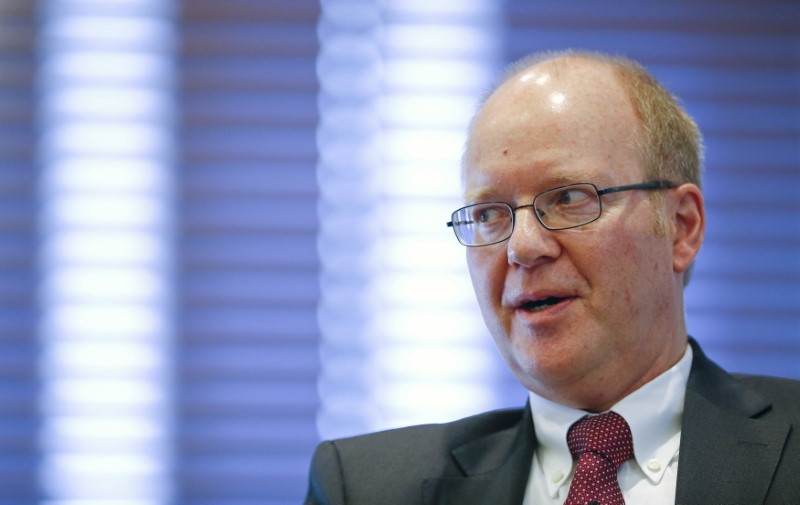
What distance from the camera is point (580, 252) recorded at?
179cm

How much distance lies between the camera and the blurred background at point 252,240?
278 centimetres

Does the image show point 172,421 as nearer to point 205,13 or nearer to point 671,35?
point 205,13

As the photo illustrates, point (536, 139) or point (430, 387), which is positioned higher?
point (536, 139)

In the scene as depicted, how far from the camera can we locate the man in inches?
70.3

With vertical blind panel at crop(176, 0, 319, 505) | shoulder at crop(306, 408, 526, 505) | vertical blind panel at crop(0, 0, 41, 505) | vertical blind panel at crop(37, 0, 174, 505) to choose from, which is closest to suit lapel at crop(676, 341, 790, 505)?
shoulder at crop(306, 408, 526, 505)

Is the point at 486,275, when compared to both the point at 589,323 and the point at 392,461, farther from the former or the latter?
the point at 392,461

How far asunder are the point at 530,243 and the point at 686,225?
374 mm

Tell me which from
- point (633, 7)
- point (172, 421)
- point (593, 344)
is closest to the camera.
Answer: point (593, 344)

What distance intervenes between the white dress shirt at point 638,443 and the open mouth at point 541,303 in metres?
0.23

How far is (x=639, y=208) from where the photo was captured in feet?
6.04

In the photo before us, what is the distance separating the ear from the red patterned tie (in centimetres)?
34

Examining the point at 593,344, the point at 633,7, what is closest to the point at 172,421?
the point at 593,344

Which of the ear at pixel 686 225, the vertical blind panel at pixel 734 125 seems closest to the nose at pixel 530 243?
the ear at pixel 686 225

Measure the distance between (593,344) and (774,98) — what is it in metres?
1.61
